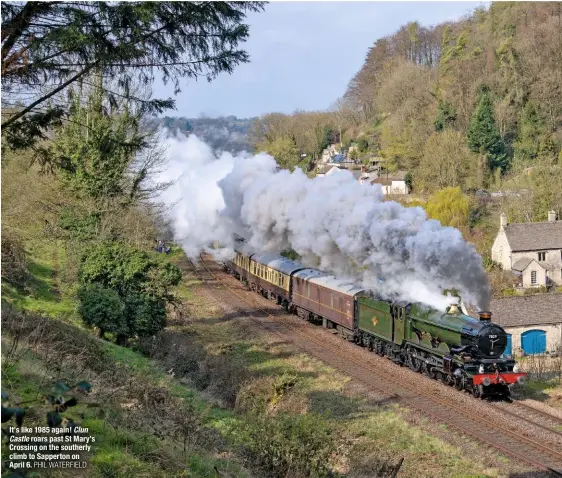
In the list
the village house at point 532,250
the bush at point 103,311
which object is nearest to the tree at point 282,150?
the village house at point 532,250

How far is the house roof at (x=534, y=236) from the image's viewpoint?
48.5 m

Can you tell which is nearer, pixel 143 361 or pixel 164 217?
pixel 143 361

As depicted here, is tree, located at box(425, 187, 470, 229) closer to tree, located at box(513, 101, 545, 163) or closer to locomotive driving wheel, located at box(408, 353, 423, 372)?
tree, located at box(513, 101, 545, 163)

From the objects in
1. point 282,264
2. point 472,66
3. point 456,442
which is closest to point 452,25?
point 472,66

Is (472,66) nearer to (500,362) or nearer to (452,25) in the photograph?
(452,25)

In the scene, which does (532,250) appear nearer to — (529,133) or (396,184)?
(396,184)

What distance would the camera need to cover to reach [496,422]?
16.1m

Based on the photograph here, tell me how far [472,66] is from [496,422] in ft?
211

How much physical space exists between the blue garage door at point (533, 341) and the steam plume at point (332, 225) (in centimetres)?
1188

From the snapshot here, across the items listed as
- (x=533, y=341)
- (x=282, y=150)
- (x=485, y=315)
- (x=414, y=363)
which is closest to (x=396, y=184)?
(x=282, y=150)

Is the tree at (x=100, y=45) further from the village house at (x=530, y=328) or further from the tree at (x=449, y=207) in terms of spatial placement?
the tree at (x=449, y=207)

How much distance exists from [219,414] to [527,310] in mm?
24305

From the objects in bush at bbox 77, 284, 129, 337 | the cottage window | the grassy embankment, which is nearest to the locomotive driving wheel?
the grassy embankment

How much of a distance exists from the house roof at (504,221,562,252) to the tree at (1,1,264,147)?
4066 cm
